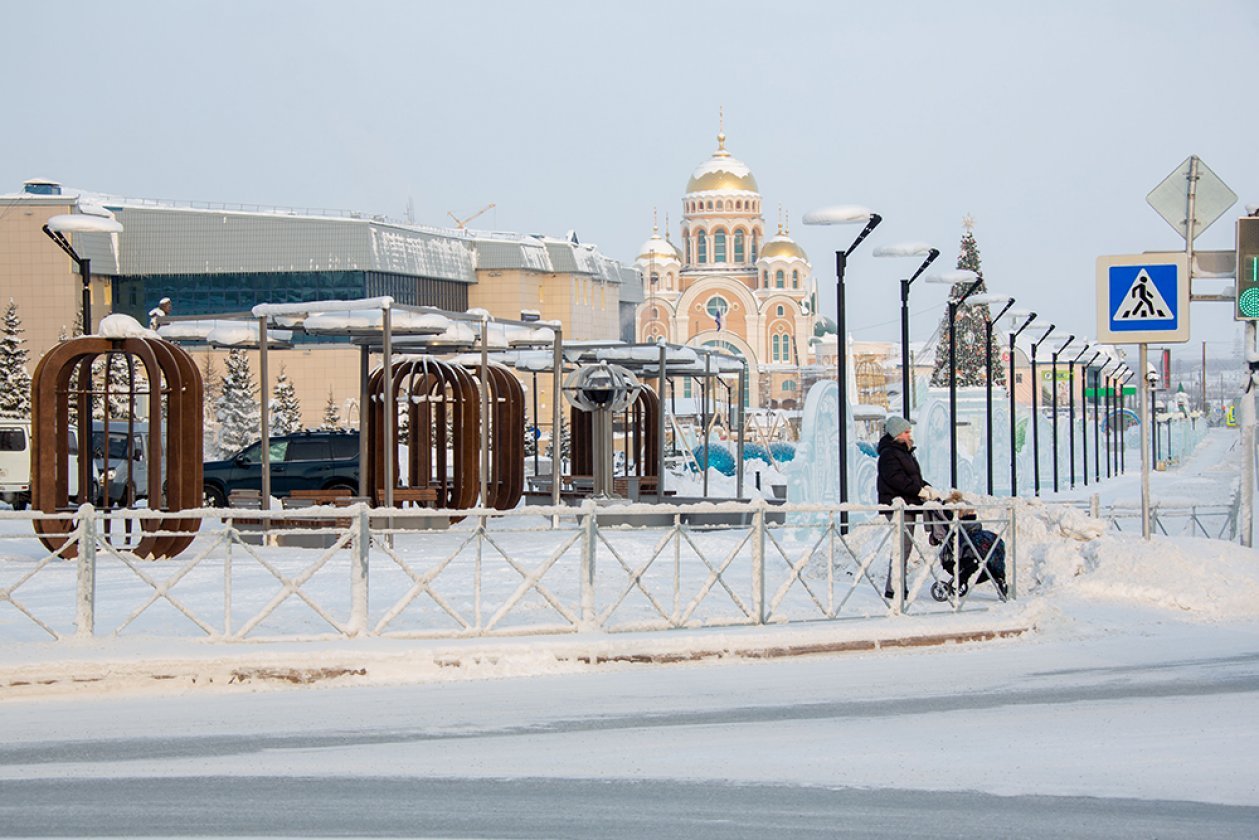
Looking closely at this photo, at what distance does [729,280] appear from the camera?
132 meters

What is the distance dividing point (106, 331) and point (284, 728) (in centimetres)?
1000

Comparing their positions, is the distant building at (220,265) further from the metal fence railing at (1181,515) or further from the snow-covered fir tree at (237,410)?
the metal fence railing at (1181,515)

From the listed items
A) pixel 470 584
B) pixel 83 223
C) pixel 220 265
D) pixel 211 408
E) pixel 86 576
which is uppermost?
pixel 220 265

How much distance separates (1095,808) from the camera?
6.87 meters

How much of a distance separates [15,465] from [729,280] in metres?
103

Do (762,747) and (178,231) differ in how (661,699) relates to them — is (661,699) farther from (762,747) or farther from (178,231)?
(178,231)

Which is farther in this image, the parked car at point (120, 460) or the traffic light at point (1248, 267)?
the parked car at point (120, 460)

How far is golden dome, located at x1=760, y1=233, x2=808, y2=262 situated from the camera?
134000 mm

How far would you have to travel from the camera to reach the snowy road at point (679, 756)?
6.69m

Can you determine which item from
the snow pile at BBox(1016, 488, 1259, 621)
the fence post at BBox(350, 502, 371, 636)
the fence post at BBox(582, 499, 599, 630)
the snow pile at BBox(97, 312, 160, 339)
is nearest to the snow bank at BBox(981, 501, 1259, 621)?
the snow pile at BBox(1016, 488, 1259, 621)

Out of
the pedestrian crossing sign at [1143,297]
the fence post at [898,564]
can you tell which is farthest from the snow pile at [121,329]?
the pedestrian crossing sign at [1143,297]

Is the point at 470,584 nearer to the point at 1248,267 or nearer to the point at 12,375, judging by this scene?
the point at 1248,267

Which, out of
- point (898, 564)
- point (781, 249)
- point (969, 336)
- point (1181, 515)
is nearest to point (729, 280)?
point (781, 249)

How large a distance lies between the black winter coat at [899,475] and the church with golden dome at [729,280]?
11441cm
